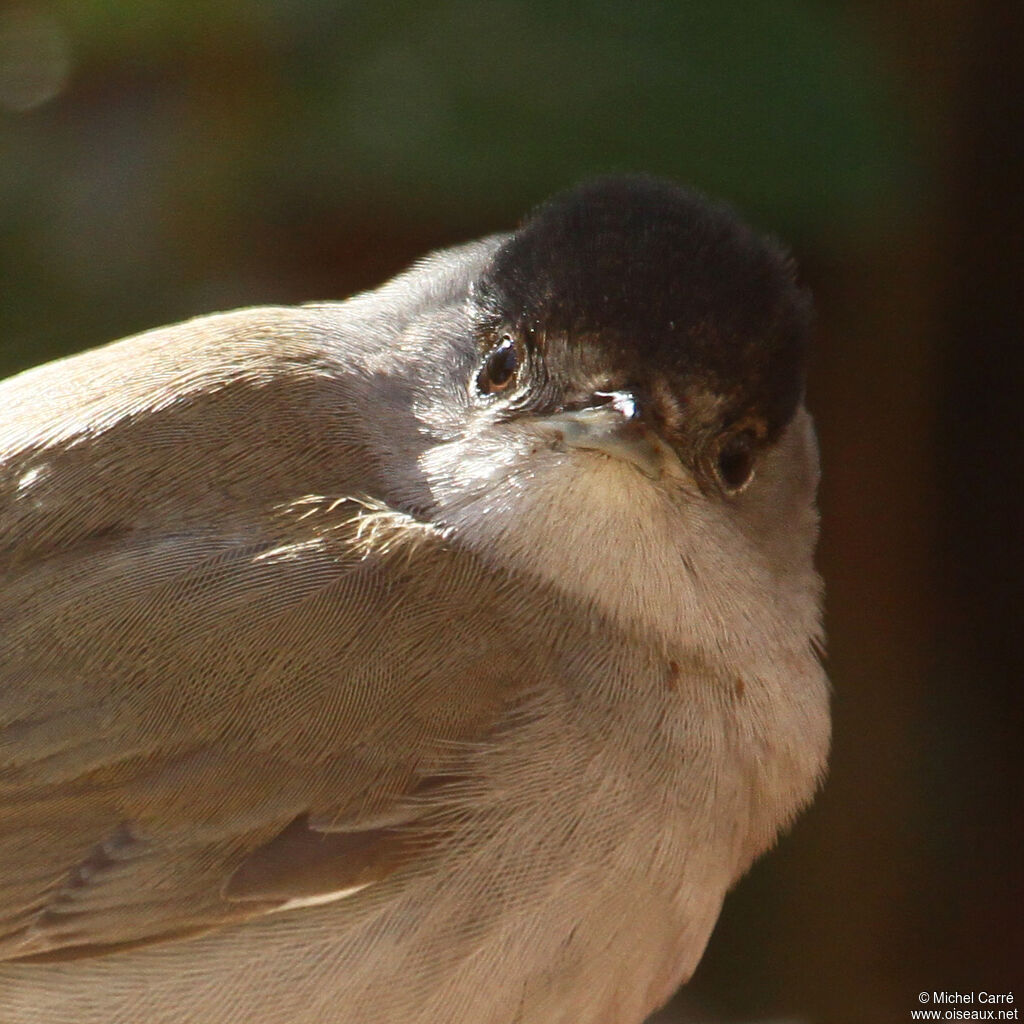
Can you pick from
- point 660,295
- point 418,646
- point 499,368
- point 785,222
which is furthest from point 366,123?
point 418,646

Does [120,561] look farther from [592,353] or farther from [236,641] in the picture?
[592,353]

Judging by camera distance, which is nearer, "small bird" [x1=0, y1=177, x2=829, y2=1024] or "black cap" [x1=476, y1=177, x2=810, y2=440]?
"small bird" [x1=0, y1=177, x2=829, y2=1024]

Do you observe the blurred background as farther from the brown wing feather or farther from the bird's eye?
the brown wing feather

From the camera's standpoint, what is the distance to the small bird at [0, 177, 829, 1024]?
1.99 m

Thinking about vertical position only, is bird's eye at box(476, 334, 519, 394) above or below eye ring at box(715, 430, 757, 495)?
above

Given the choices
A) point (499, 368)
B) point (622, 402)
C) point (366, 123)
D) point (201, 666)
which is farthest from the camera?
point (366, 123)

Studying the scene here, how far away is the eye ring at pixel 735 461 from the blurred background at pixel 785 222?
1479mm

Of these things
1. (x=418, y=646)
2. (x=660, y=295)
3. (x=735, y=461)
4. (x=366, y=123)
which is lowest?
(x=418, y=646)

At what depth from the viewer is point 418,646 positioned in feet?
6.95

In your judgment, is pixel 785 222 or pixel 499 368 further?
pixel 785 222

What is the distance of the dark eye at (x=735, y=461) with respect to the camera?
2.36 meters

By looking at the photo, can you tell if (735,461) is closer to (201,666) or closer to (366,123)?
(201,666)

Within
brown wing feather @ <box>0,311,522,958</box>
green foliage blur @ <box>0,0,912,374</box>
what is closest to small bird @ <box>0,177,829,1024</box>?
brown wing feather @ <box>0,311,522,958</box>

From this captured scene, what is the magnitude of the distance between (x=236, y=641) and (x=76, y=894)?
0.42 metres
